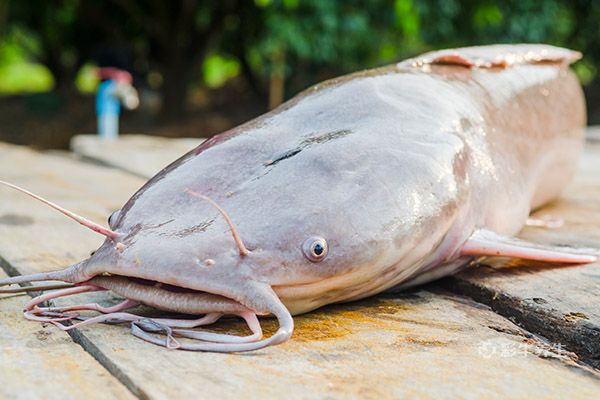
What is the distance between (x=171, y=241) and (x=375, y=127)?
0.68m

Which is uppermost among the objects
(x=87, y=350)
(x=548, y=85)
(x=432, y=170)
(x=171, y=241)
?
(x=548, y=85)

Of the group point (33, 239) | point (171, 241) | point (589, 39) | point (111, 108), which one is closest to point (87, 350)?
point (171, 241)

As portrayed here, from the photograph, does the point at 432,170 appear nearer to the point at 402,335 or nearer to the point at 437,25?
the point at 402,335

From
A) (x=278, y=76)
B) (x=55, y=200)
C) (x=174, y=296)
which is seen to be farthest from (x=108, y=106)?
(x=174, y=296)

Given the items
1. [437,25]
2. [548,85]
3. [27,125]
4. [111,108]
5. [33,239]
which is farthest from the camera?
[27,125]

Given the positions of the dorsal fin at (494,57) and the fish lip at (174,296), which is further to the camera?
the dorsal fin at (494,57)

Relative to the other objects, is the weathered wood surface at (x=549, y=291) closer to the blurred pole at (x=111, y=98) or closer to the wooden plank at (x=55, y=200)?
the wooden plank at (x=55, y=200)

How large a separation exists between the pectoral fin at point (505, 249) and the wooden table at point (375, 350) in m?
0.05

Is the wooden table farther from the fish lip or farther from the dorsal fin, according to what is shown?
the dorsal fin

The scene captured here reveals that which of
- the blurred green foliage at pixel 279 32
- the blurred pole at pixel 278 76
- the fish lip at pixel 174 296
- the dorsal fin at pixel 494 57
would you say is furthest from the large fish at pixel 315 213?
the blurred pole at pixel 278 76

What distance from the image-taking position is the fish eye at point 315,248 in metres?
1.96

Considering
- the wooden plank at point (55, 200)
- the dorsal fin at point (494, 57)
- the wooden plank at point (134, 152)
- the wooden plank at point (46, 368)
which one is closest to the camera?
the wooden plank at point (46, 368)

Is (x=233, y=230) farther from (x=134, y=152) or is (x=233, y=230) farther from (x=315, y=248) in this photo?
(x=134, y=152)

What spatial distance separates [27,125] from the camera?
45.3ft
